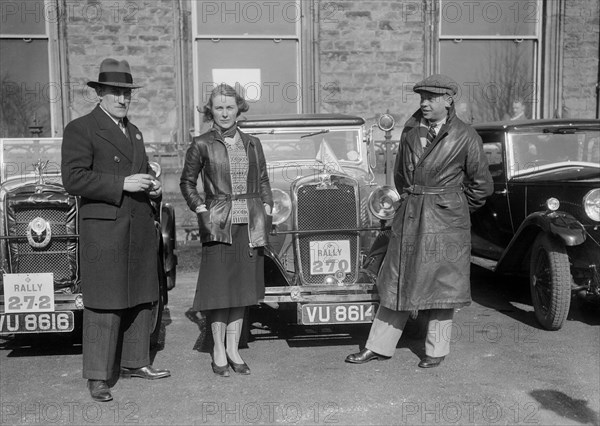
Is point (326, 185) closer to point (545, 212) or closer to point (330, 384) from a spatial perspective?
point (330, 384)

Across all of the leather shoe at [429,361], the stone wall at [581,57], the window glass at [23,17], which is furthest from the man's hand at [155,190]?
the stone wall at [581,57]

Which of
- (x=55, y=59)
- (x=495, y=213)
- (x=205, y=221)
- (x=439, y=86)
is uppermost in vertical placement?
(x=55, y=59)

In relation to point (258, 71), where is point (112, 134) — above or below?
below

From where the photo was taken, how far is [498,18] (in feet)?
36.4

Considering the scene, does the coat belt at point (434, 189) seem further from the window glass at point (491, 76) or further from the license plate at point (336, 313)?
the window glass at point (491, 76)

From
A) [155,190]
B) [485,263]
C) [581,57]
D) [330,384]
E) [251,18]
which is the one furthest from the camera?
[581,57]

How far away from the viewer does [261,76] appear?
10633 millimetres

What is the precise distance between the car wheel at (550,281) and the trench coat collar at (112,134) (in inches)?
131

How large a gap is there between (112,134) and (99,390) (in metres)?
1.54

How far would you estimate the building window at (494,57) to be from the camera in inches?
432

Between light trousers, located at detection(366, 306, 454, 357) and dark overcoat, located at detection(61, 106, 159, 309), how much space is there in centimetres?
163

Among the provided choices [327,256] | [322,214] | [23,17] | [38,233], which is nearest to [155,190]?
[38,233]

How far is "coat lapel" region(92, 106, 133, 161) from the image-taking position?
14.3 ft

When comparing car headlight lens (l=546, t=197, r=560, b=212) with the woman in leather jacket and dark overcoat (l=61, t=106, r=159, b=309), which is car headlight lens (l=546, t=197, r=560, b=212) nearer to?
the woman in leather jacket
